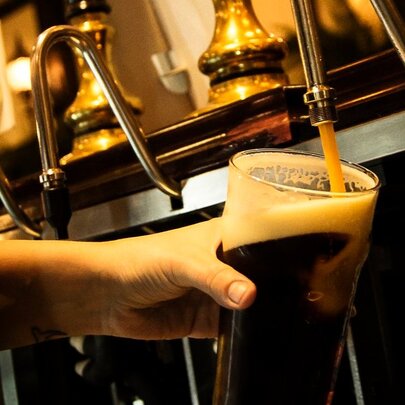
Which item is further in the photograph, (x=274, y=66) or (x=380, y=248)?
(x=274, y=66)

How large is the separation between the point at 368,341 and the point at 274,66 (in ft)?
1.40

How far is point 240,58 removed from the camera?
1.27 meters

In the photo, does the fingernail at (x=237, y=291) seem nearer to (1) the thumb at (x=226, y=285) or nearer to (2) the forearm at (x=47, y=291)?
(1) the thumb at (x=226, y=285)

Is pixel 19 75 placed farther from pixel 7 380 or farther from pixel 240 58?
pixel 240 58

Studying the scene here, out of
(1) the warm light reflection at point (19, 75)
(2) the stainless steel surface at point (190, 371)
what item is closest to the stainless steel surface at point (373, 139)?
(2) the stainless steel surface at point (190, 371)

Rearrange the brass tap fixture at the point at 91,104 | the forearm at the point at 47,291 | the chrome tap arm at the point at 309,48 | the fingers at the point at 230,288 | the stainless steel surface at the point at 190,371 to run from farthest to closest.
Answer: the brass tap fixture at the point at 91,104
the stainless steel surface at the point at 190,371
the forearm at the point at 47,291
the chrome tap arm at the point at 309,48
the fingers at the point at 230,288

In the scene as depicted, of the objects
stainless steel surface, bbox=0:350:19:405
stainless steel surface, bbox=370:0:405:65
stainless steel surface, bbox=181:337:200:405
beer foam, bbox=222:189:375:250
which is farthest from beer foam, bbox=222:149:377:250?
stainless steel surface, bbox=0:350:19:405

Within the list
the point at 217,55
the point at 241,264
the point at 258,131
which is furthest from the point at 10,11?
the point at 241,264

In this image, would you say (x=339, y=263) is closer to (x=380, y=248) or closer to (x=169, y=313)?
(x=169, y=313)

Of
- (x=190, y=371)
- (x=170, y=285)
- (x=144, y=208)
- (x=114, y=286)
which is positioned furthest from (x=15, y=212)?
(x=170, y=285)

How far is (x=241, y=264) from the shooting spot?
0.66 m

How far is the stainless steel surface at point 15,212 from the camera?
1.36m

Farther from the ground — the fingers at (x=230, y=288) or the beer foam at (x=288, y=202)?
the beer foam at (x=288, y=202)

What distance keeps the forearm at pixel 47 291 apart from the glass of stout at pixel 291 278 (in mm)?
280
